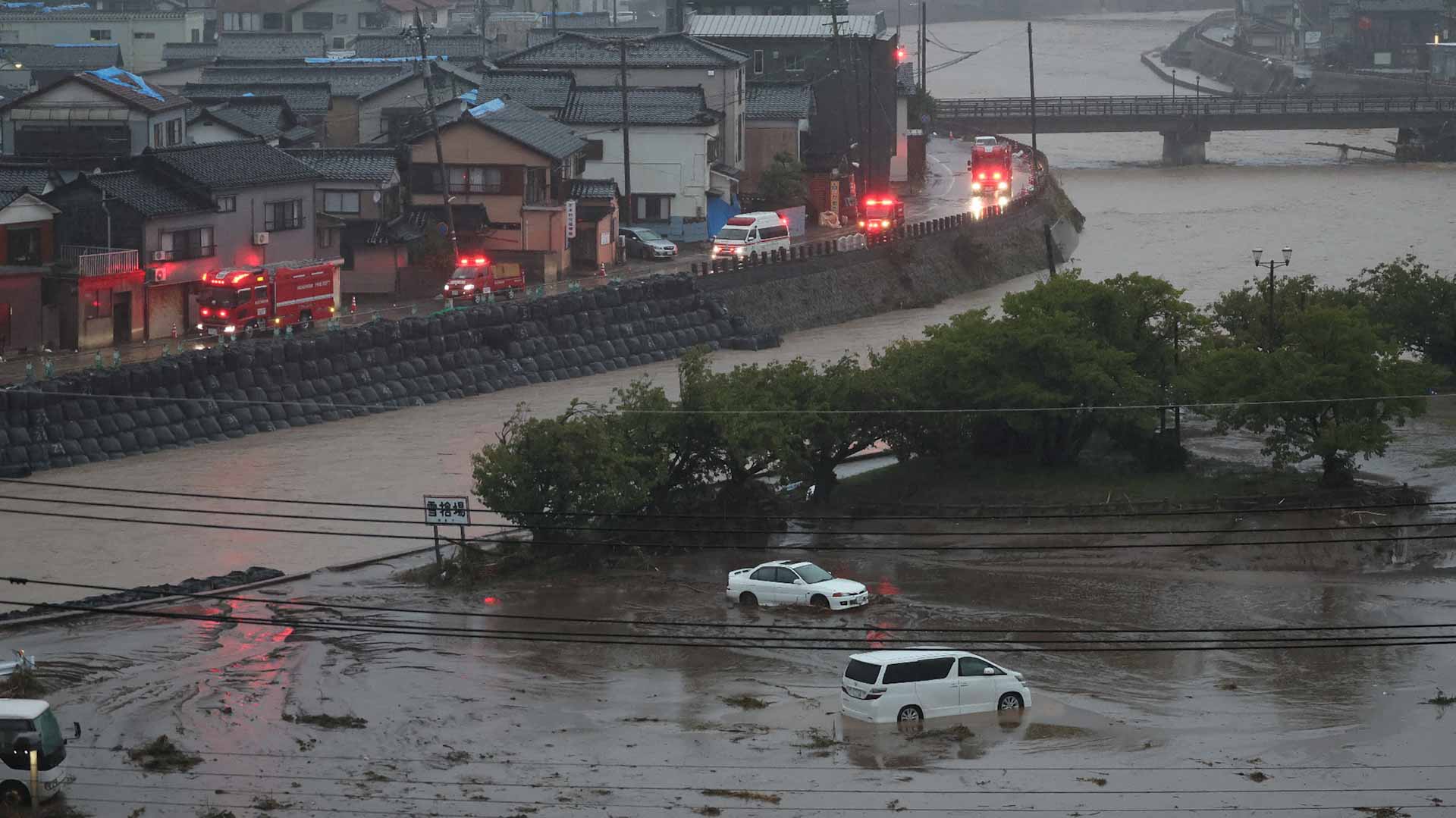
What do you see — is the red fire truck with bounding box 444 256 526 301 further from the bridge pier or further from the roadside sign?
the bridge pier

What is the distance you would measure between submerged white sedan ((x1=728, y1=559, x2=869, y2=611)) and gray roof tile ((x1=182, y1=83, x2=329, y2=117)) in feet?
110

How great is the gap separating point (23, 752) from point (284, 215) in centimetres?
2411

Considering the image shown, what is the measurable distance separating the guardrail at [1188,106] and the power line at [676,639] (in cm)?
5103

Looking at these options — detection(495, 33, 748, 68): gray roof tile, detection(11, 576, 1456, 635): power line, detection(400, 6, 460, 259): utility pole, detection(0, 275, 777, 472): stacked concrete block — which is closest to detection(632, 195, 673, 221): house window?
detection(495, 33, 748, 68): gray roof tile

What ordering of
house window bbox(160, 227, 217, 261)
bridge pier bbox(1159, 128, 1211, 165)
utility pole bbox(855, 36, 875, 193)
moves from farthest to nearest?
bridge pier bbox(1159, 128, 1211, 165) → utility pole bbox(855, 36, 875, 193) → house window bbox(160, 227, 217, 261)

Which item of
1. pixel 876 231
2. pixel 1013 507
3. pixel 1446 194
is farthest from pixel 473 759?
pixel 1446 194

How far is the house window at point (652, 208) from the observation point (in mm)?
47906

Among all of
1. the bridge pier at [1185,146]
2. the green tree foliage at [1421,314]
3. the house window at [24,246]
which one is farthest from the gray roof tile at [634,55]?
the green tree foliage at [1421,314]

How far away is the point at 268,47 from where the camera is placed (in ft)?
226

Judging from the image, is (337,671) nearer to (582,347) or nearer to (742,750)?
(742,750)

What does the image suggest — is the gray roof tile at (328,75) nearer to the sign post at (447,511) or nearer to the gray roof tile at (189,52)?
the gray roof tile at (189,52)

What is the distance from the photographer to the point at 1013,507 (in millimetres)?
25047

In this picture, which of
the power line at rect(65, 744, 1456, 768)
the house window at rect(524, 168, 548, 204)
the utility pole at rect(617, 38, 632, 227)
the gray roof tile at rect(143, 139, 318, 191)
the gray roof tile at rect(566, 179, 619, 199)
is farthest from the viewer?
the utility pole at rect(617, 38, 632, 227)

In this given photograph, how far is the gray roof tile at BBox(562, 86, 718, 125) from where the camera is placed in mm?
47531
